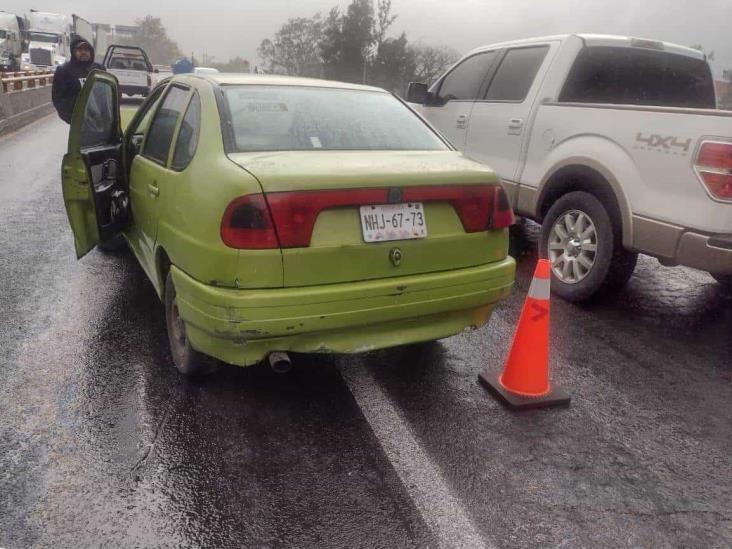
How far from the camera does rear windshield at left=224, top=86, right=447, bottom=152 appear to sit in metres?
3.45

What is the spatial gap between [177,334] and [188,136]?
1.10 meters

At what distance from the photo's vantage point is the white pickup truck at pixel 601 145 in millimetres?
4047

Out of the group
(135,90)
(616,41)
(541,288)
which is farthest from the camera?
(135,90)

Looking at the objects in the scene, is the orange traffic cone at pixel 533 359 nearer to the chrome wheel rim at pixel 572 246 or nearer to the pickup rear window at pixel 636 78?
the chrome wheel rim at pixel 572 246

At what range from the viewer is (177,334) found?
3637 millimetres

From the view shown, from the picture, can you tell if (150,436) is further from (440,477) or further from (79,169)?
(79,169)

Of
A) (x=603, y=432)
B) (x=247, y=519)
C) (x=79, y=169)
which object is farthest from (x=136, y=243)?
(x=603, y=432)

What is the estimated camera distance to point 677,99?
19.5 feet

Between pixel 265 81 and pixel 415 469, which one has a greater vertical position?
pixel 265 81

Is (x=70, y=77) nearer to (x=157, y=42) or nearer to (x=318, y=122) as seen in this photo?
(x=318, y=122)

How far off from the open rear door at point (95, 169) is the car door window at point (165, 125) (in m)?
0.42

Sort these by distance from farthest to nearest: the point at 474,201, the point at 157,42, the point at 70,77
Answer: the point at 157,42, the point at 70,77, the point at 474,201

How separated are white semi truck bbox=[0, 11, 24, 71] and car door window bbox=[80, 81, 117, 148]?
33.0 m

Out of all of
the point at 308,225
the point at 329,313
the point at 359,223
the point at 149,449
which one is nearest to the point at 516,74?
the point at 359,223
